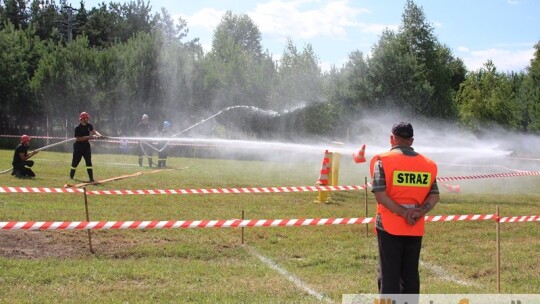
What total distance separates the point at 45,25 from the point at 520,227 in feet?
205

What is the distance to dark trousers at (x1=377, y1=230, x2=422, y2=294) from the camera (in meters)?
5.03

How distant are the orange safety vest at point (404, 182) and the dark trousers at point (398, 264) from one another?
8cm

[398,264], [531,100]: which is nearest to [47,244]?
[398,264]

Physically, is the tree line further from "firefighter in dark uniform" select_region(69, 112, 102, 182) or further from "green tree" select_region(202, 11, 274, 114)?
"firefighter in dark uniform" select_region(69, 112, 102, 182)

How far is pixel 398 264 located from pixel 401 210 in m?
0.48

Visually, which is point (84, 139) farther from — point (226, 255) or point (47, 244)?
point (226, 255)

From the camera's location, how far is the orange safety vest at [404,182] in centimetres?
504

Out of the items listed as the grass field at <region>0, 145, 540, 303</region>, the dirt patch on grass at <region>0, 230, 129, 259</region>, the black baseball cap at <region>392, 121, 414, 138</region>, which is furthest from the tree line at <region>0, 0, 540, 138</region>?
the black baseball cap at <region>392, 121, 414, 138</region>

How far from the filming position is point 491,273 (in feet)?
25.1

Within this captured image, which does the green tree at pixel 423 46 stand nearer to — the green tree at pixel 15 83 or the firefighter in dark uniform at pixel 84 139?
the green tree at pixel 15 83

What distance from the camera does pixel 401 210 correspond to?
198 inches

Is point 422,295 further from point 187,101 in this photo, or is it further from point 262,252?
point 187,101

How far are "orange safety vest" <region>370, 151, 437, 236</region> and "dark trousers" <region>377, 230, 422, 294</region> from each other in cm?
8

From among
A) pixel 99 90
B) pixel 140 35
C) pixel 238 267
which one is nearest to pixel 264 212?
pixel 238 267
